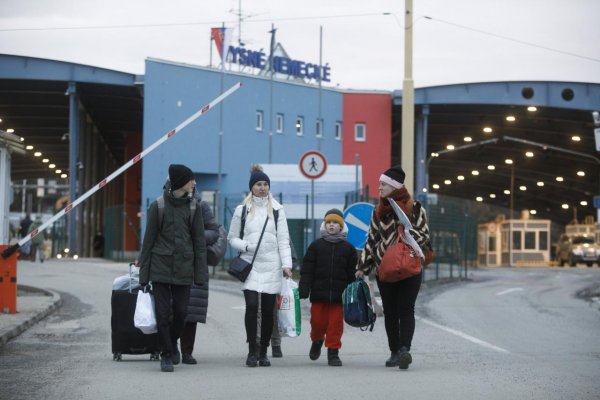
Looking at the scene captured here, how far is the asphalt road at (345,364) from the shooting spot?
849cm

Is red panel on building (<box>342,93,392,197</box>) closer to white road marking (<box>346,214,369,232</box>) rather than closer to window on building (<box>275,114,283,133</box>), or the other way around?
window on building (<box>275,114,283,133</box>)

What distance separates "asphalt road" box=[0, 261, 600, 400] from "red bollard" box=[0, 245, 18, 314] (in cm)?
70

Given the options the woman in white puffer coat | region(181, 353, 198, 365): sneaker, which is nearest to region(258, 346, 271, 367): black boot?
the woman in white puffer coat

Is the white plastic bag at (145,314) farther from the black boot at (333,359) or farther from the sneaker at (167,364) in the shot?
the black boot at (333,359)

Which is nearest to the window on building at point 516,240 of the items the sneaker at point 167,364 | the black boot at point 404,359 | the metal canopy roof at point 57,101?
the metal canopy roof at point 57,101

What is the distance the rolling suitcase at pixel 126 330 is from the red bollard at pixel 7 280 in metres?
5.70

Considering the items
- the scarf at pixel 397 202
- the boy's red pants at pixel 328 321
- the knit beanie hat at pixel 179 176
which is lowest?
the boy's red pants at pixel 328 321

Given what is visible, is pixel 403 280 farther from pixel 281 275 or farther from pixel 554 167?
pixel 554 167

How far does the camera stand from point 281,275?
10.7 meters


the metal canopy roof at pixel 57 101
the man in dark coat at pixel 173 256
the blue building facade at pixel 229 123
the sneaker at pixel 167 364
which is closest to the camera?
the sneaker at pixel 167 364

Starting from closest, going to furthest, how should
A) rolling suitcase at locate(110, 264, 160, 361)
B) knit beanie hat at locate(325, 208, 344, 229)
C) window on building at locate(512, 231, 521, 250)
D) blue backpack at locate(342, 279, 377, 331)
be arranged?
1. blue backpack at locate(342, 279, 377, 331)
2. rolling suitcase at locate(110, 264, 160, 361)
3. knit beanie hat at locate(325, 208, 344, 229)
4. window on building at locate(512, 231, 521, 250)

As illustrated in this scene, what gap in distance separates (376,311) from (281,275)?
3.09 feet

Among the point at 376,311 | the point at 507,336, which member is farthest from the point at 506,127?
the point at 376,311

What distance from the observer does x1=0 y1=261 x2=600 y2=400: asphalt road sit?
8492 mm
